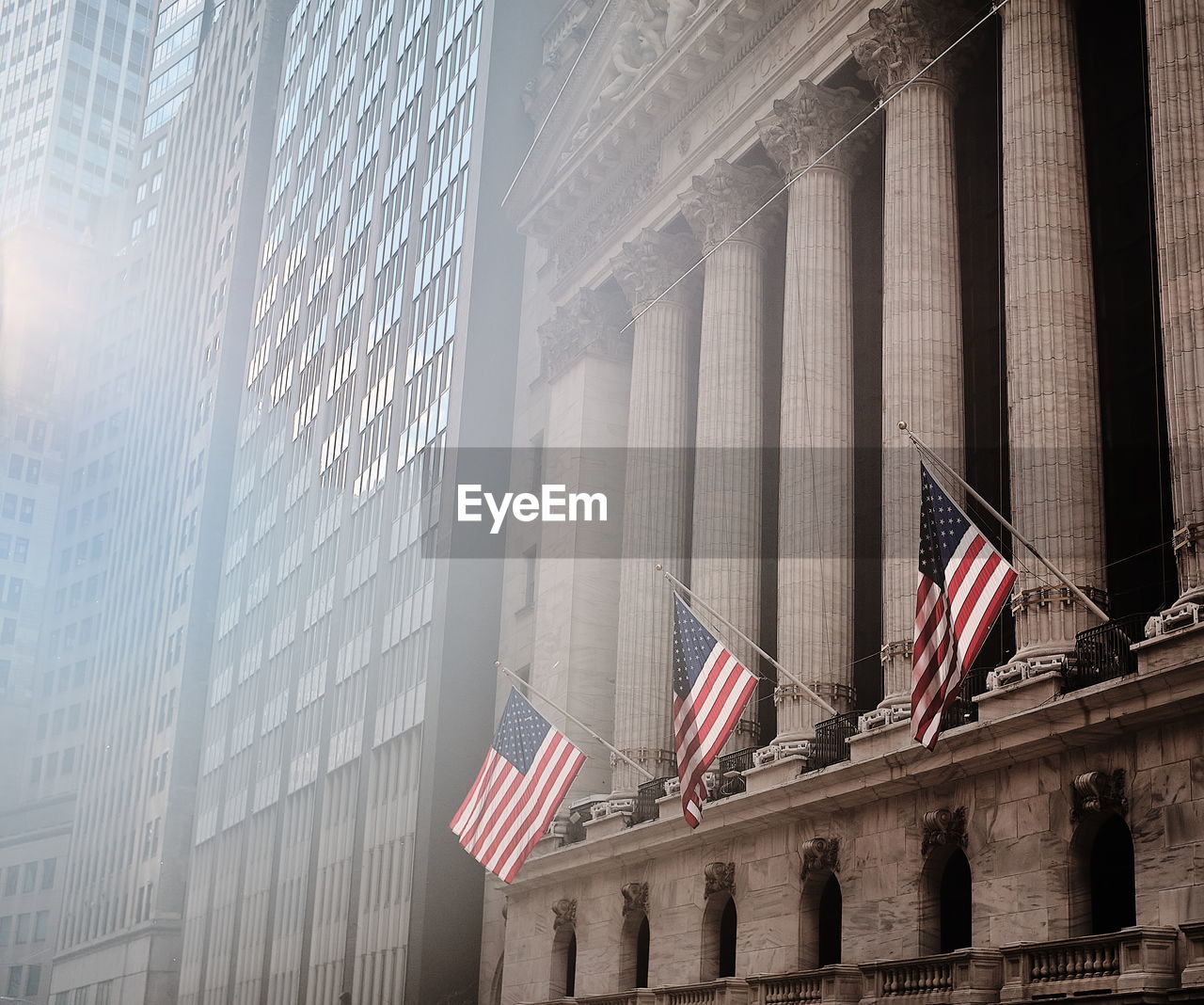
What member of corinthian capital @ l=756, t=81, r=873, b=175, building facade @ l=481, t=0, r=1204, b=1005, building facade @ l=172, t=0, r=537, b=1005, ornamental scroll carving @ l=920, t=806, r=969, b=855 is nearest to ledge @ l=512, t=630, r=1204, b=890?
building facade @ l=481, t=0, r=1204, b=1005

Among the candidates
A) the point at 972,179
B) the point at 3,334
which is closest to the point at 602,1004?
the point at 972,179

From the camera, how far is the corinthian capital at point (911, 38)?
37.3 m

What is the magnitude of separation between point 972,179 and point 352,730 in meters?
35.7

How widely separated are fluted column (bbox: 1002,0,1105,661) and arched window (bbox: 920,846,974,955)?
4.18 meters

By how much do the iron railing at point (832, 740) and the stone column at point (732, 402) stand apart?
456cm

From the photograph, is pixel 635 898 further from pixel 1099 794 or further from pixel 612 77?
pixel 612 77

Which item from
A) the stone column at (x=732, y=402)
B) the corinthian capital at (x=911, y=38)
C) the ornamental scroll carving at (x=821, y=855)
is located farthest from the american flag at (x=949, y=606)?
the corinthian capital at (x=911, y=38)

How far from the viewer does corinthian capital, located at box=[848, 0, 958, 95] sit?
3731 centimetres

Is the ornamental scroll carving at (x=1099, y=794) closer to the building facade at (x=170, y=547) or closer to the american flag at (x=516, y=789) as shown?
the american flag at (x=516, y=789)

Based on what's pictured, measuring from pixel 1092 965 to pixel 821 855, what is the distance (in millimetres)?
9208

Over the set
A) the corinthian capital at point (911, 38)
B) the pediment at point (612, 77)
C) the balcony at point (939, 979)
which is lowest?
the balcony at point (939, 979)

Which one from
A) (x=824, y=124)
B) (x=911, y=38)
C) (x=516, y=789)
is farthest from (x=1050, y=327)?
(x=516, y=789)

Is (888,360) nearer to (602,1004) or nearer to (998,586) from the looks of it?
(998,586)

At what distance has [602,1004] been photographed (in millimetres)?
38656
